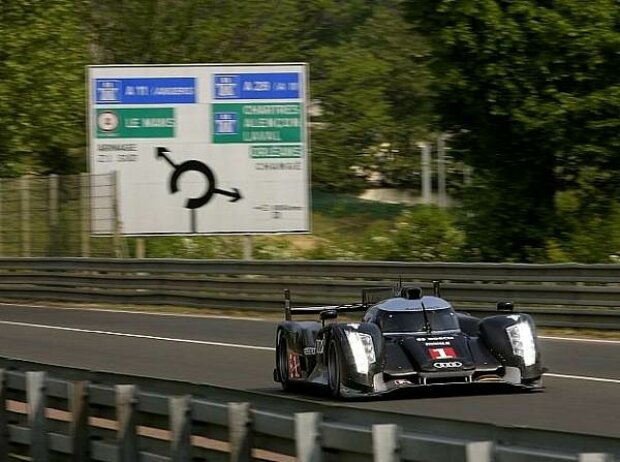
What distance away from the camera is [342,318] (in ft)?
69.5

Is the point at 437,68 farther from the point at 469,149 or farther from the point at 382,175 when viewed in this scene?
the point at 382,175

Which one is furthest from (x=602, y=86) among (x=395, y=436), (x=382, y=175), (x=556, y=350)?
(x=382, y=175)

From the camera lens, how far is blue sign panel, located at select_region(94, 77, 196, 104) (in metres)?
30.8

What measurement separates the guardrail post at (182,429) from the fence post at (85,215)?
2365 centimetres

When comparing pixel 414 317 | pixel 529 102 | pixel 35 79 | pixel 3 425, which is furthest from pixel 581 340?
pixel 35 79

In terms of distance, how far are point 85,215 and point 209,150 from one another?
2846mm

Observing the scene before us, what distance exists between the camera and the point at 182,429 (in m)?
7.32

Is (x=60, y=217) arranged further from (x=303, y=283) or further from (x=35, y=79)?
(x=303, y=283)

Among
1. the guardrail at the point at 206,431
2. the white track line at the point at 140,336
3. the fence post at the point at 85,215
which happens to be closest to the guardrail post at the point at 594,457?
Result: the guardrail at the point at 206,431

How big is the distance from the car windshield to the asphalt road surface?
0.61 m

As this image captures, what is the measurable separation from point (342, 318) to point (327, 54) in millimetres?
33231

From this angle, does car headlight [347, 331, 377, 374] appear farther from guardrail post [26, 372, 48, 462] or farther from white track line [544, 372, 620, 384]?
guardrail post [26, 372, 48, 462]

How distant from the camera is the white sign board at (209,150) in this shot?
100.0 ft

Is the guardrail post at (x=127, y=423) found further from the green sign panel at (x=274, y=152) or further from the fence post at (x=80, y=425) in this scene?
the green sign panel at (x=274, y=152)
